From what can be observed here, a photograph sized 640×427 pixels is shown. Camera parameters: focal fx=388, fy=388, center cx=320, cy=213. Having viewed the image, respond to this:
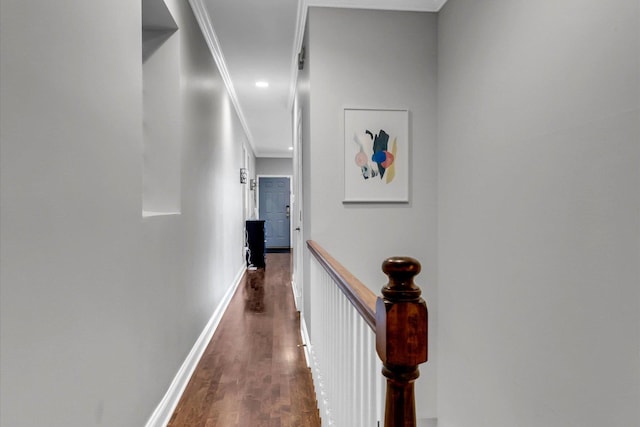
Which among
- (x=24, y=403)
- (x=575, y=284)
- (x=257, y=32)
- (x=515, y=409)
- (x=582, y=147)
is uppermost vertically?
(x=257, y=32)

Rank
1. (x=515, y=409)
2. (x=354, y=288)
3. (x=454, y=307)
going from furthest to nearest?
(x=454, y=307), (x=515, y=409), (x=354, y=288)

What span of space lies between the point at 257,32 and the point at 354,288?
2.86m

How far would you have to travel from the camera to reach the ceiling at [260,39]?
2.72m

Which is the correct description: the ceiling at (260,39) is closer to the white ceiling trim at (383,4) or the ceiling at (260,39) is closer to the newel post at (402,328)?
the white ceiling trim at (383,4)

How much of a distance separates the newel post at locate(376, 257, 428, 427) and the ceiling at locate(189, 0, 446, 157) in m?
2.46

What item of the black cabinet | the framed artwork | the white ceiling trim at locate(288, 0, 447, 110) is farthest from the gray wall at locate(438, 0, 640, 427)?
the black cabinet

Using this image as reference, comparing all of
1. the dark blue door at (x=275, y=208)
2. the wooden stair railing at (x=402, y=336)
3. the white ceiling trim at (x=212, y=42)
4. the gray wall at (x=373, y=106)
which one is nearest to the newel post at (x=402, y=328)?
the wooden stair railing at (x=402, y=336)

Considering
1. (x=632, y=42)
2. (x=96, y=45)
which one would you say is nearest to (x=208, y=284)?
(x=96, y=45)

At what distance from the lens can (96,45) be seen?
1.29 m

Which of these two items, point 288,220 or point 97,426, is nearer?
point 97,426

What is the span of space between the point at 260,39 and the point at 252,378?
2.75m

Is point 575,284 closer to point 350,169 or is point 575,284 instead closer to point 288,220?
point 350,169

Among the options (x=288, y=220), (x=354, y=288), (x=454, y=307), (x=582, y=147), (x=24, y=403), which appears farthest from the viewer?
(x=288, y=220)

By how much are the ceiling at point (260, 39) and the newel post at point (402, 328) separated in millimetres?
2463
